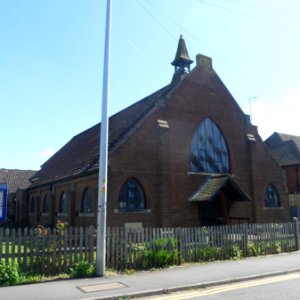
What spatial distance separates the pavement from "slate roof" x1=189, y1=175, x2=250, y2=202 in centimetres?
821

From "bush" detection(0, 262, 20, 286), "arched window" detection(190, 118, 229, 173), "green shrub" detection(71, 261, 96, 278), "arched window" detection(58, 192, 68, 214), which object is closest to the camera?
"bush" detection(0, 262, 20, 286)

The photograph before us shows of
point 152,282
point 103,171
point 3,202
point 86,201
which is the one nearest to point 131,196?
point 86,201

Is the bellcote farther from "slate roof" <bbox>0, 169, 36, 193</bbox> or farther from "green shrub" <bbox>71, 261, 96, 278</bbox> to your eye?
"slate roof" <bbox>0, 169, 36, 193</bbox>

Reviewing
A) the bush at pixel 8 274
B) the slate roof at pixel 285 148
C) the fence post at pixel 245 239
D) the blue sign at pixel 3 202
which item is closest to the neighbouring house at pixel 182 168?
the fence post at pixel 245 239

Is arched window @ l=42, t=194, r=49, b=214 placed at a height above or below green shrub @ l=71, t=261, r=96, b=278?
above

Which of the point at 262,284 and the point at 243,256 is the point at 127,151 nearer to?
the point at 243,256

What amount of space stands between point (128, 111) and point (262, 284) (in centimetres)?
1951

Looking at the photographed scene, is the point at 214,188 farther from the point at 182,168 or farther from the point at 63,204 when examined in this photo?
the point at 63,204

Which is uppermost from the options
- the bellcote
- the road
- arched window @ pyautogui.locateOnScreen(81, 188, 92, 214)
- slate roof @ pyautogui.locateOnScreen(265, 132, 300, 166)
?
the bellcote

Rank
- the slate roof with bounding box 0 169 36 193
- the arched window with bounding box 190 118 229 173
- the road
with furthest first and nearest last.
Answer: the slate roof with bounding box 0 169 36 193
the arched window with bounding box 190 118 229 173
the road

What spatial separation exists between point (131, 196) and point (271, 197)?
37.5 ft

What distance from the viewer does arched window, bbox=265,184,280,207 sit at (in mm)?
26481

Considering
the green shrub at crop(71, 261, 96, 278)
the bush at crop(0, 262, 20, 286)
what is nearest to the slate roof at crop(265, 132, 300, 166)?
the green shrub at crop(71, 261, 96, 278)

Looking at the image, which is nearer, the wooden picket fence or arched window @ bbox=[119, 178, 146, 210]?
the wooden picket fence
